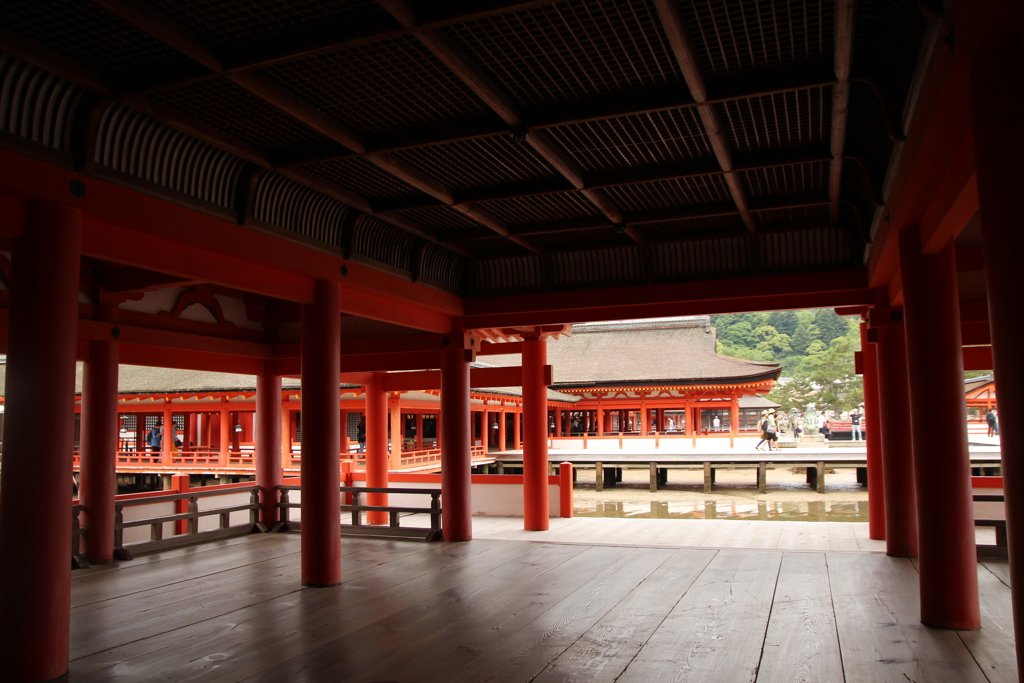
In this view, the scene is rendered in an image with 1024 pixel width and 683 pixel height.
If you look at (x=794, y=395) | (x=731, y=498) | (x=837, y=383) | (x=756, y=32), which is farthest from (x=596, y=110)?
(x=837, y=383)

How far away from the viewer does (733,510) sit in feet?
65.4

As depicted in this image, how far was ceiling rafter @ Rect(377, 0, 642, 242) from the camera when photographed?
358 centimetres

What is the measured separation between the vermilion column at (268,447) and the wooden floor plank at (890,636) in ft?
A: 25.9

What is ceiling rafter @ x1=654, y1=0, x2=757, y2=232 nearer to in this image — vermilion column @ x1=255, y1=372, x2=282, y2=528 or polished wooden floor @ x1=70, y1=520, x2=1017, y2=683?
polished wooden floor @ x1=70, y1=520, x2=1017, y2=683

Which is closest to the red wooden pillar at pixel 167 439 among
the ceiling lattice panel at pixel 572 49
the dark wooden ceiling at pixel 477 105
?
the dark wooden ceiling at pixel 477 105

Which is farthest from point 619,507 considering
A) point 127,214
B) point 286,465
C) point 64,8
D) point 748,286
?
point 64,8

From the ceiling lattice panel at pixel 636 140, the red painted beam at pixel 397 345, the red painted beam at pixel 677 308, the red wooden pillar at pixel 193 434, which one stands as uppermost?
the ceiling lattice panel at pixel 636 140

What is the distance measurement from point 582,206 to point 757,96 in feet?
9.33

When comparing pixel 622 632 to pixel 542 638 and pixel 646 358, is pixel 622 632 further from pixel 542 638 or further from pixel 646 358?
pixel 646 358

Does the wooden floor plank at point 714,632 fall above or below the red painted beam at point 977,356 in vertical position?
below

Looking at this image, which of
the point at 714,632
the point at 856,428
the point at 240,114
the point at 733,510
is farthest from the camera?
the point at 856,428

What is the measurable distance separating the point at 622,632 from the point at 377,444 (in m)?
8.83

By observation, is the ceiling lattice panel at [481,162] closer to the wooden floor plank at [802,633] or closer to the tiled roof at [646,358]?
the wooden floor plank at [802,633]

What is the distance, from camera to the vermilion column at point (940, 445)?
5176 millimetres
